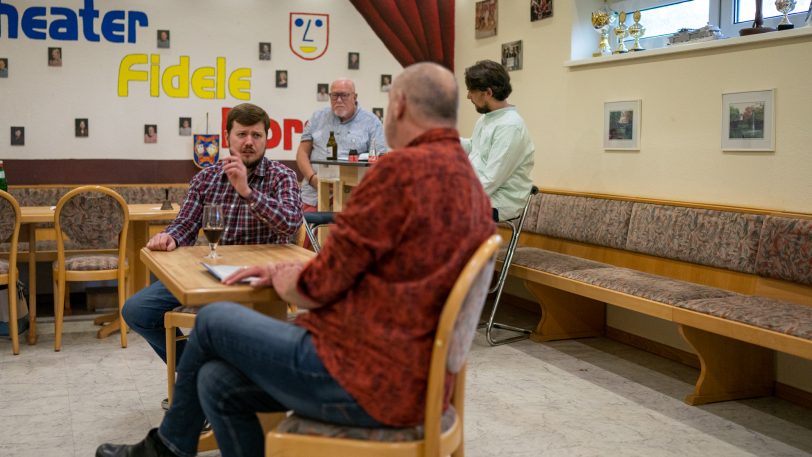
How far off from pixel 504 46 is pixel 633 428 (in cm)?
359

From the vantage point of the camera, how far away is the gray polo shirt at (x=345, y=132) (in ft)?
20.5

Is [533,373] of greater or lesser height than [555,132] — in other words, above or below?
below

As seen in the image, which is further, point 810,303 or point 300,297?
point 810,303

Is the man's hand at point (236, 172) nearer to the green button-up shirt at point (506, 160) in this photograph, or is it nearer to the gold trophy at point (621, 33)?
the green button-up shirt at point (506, 160)

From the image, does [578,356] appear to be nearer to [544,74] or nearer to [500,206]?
[500,206]

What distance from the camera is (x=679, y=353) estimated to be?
4.65 meters

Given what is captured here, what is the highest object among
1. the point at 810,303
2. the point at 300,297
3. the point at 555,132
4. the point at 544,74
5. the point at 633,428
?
the point at 544,74

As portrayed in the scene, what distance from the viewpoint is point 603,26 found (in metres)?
5.53

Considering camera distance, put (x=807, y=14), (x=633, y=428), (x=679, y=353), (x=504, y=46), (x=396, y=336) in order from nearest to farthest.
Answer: (x=396, y=336), (x=633, y=428), (x=807, y=14), (x=679, y=353), (x=504, y=46)

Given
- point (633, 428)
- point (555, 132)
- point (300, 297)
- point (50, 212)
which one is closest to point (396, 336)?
point (300, 297)

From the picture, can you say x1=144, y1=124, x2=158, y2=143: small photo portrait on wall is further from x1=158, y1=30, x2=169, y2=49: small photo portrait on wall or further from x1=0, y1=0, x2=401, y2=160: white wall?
x1=158, y1=30, x2=169, y2=49: small photo portrait on wall

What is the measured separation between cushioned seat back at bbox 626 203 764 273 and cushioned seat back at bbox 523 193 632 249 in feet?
0.36

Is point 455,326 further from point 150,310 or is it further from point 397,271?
point 150,310

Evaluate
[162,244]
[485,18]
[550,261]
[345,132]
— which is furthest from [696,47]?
[162,244]
